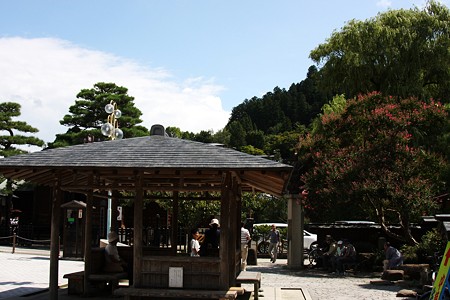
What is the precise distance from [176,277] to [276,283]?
696 centimetres

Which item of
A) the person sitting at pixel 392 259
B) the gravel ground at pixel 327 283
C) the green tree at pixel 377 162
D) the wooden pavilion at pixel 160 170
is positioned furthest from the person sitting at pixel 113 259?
the green tree at pixel 377 162

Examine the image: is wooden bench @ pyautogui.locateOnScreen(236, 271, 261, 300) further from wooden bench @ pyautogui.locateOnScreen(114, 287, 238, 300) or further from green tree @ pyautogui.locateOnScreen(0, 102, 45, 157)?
green tree @ pyautogui.locateOnScreen(0, 102, 45, 157)

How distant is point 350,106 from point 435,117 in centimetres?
345

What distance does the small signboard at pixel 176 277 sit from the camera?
11141 millimetres

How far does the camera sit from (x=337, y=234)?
25094mm

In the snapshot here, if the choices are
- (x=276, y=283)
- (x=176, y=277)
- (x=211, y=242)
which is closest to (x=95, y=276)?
(x=176, y=277)

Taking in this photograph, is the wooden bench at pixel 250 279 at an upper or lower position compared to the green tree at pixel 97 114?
lower

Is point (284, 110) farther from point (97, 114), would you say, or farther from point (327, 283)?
point (327, 283)

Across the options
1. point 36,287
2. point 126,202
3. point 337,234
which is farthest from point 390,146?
point 126,202

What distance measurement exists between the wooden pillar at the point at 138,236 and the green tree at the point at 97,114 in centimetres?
2909

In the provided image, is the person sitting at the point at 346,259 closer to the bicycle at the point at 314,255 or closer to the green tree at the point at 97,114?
the bicycle at the point at 314,255

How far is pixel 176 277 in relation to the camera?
36.6 ft

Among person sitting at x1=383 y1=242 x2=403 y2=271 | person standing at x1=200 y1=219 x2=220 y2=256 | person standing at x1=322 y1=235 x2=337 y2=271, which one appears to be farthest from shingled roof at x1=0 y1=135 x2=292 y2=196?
person standing at x1=322 y1=235 x2=337 y2=271

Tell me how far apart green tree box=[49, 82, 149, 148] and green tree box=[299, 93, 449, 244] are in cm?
1883
